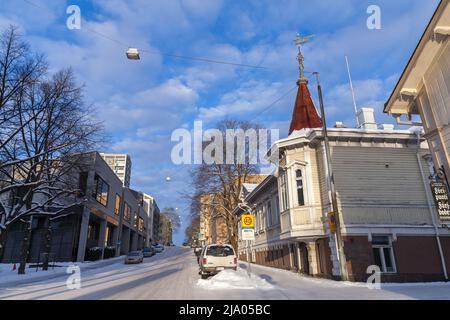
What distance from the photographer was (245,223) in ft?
51.1

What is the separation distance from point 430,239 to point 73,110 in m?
23.5

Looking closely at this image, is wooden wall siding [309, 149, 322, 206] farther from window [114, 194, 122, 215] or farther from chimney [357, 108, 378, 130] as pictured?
window [114, 194, 122, 215]

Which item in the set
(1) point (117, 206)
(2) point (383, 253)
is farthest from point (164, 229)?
(2) point (383, 253)

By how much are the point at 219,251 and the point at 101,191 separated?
28705mm

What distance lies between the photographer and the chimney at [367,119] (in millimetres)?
19375

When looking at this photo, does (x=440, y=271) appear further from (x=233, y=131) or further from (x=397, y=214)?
(x=233, y=131)

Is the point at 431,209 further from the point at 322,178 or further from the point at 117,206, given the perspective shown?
the point at 117,206

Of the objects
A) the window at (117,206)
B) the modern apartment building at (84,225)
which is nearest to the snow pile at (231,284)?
the modern apartment building at (84,225)

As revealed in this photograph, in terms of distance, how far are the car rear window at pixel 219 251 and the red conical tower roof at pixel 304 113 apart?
10289 millimetres

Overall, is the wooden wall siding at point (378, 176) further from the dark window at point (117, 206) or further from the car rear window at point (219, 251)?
the dark window at point (117, 206)

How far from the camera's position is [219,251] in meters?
16.4

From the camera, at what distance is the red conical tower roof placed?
858 inches
